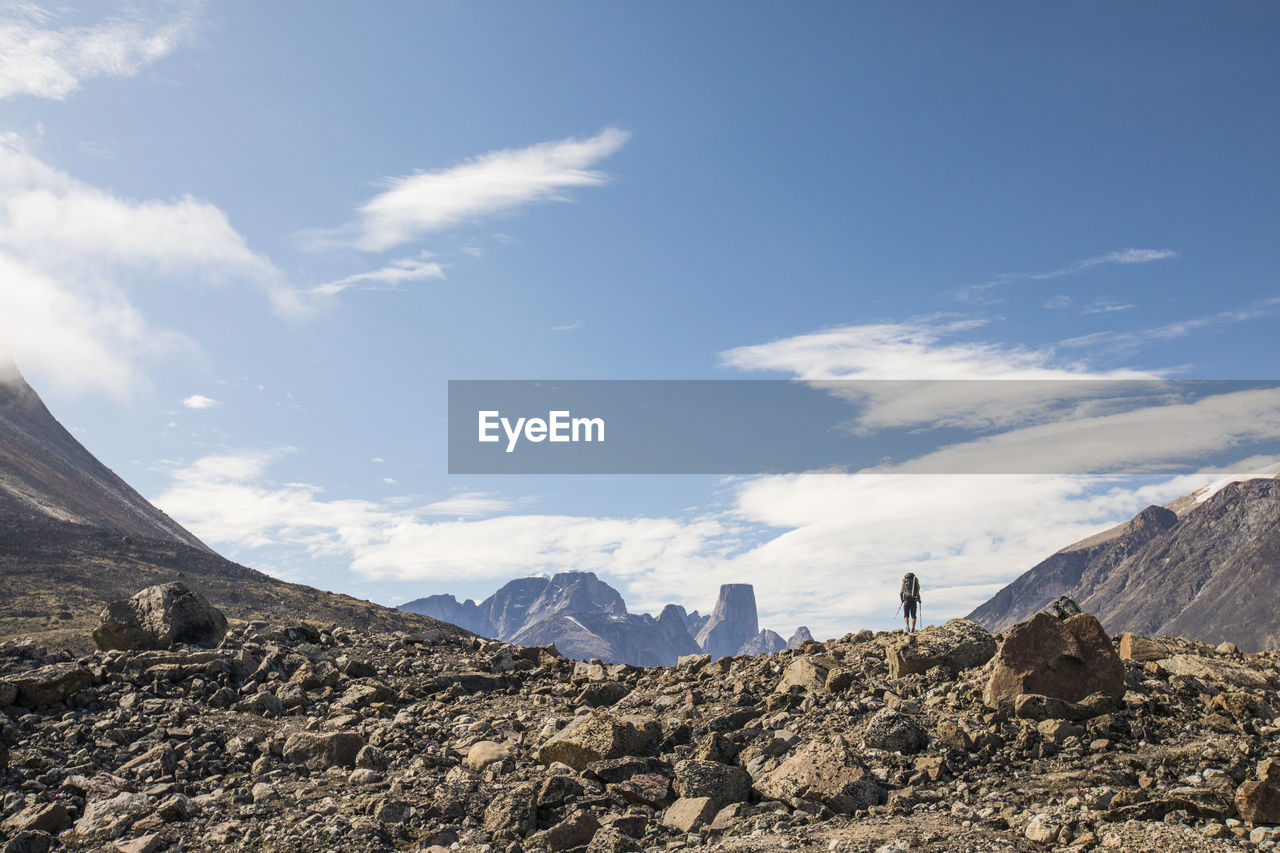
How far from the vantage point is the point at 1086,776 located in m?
14.0

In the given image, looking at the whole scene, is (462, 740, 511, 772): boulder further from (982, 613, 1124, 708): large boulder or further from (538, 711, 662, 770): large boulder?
(982, 613, 1124, 708): large boulder

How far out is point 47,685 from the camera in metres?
20.1

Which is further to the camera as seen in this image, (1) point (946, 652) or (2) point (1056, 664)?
(1) point (946, 652)

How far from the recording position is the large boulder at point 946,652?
19578 mm

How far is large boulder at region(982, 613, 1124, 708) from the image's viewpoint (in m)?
16.7

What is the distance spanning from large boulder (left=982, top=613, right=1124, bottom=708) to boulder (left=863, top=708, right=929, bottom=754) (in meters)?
1.85

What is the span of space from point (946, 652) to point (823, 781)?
6.47m

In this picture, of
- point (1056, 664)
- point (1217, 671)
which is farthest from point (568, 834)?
point (1217, 671)

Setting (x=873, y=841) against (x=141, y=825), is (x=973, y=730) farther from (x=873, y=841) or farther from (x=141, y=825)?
(x=141, y=825)

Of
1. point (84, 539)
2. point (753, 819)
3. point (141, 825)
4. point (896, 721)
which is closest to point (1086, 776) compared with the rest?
point (896, 721)

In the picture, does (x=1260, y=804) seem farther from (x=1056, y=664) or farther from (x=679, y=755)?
(x=679, y=755)

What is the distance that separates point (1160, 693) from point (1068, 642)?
185 cm

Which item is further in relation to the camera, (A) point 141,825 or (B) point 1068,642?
(B) point 1068,642

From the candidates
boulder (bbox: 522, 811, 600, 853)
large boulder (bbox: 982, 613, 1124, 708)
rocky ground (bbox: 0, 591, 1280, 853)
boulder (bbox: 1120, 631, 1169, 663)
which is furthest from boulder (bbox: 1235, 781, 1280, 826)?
boulder (bbox: 522, 811, 600, 853)
